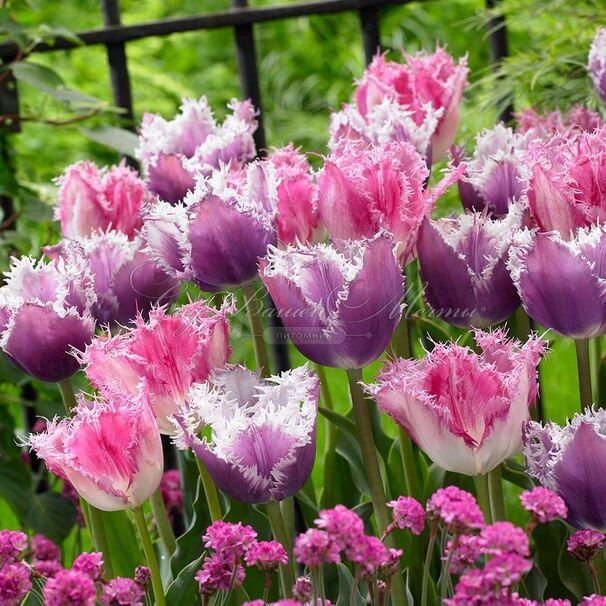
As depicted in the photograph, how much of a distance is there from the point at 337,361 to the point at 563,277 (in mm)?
173

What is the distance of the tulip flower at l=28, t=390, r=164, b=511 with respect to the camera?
2.56 feet

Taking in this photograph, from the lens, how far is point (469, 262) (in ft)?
2.87

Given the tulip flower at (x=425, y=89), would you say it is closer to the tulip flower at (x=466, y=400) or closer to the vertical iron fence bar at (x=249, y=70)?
the tulip flower at (x=466, y=400)

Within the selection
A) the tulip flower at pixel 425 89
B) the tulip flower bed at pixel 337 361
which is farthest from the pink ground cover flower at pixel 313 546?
the tulip flower at pixel 425 89

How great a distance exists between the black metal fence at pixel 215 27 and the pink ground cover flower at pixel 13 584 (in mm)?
828

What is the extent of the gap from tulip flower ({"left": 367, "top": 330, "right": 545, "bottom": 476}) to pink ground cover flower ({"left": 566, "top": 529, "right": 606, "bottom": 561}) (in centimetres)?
8

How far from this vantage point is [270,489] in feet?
2.56

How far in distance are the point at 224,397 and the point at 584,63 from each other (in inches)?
29.5

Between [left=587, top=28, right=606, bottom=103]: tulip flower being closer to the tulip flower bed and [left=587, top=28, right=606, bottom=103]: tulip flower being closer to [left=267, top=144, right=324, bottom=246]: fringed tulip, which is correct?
the tulip flower bed

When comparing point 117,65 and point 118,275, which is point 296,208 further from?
point 117,65

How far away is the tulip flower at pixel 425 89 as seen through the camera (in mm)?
1082

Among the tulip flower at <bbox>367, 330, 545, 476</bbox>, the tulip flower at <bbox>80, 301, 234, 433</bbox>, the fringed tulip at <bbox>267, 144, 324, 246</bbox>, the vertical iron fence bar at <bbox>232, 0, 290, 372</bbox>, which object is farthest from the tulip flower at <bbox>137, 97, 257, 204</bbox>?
the vertical iron fence bar at <bbox>232, 0, 290, 372</bbox>

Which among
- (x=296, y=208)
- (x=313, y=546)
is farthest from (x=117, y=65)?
(x=313, y=546)

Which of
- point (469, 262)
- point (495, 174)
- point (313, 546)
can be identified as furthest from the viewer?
point (495, 174)
